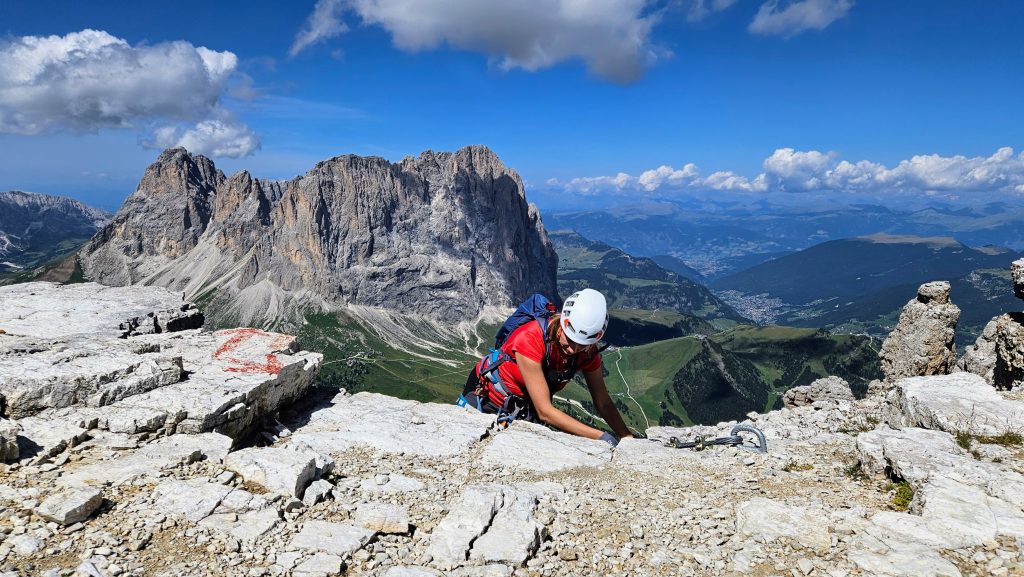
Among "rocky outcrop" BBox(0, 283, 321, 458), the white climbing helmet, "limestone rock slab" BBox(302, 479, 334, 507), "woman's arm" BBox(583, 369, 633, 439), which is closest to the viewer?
"limestone rock slab" BBox(302, 479, 334, 507)

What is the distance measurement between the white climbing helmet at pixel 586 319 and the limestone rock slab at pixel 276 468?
6104mm

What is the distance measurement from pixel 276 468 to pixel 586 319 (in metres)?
6.99

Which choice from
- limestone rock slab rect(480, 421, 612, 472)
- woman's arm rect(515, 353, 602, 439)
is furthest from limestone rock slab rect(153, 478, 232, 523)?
woman's arm rect(515, 353, 602, 439)

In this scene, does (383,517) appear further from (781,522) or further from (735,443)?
(735,443)

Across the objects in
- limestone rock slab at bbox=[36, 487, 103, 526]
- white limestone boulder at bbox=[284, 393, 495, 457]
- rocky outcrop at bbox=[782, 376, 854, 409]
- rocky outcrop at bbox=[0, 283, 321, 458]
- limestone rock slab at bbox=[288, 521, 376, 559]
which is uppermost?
rocky outcrop at bbox=[0, 283, 321, 458]

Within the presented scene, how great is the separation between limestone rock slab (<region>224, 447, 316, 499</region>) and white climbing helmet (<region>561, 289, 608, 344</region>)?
6104mm

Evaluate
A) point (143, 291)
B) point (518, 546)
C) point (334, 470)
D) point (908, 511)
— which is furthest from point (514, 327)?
point (143, 291)

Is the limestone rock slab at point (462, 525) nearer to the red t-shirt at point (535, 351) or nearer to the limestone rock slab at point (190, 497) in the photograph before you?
the red t-shirt at point (535, 351)

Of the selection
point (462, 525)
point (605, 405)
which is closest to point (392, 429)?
point (605, 405)

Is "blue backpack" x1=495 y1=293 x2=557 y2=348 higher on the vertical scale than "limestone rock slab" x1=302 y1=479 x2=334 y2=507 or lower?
higher

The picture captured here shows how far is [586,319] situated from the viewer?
1169 centimetres

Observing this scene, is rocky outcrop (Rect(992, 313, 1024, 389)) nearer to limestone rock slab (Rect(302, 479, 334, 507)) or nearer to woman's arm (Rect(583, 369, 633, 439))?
woman's arm (Rect(583, 369, 633, 439))

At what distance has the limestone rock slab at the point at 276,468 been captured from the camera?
30.3 feet

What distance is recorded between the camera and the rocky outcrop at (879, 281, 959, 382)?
24234 millimetres
